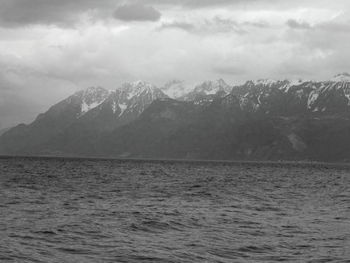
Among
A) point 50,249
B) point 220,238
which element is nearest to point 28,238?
point 50,249

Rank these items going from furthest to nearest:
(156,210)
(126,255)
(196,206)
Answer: (196,206) < (156,210) < (126,255)

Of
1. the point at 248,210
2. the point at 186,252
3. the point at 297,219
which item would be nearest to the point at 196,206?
the point at 248,210

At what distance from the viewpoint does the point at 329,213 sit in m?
58.7

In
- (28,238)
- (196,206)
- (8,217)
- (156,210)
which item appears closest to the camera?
(28,238)

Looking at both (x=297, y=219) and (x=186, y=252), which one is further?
(x=297, y=219)

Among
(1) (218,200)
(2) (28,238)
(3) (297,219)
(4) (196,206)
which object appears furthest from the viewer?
(1) (218,200)

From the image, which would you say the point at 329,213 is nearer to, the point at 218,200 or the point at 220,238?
the point at 218,200

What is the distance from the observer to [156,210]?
5678 cm

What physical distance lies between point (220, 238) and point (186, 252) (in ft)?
19.5

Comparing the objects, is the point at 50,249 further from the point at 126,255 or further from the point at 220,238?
the point at 220,238

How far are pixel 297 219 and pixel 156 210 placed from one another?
42.1 ft

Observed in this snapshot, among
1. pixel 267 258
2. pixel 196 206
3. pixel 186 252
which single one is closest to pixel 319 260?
pixel 267 258

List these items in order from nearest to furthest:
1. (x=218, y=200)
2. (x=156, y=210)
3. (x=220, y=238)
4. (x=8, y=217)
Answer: (x=220, y=238) < (x=8, y=217) < (x=156, y=210) < (x=218, y=200)

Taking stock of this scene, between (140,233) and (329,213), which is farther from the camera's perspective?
(329,213)
